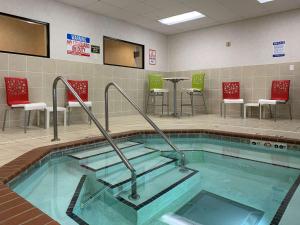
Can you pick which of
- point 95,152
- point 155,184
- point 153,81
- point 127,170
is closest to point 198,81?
point 153,81

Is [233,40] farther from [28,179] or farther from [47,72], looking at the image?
[28,179]

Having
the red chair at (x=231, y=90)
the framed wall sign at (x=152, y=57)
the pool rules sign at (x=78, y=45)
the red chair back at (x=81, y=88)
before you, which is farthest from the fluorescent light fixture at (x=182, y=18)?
the red chair back at (x=81, y=88)

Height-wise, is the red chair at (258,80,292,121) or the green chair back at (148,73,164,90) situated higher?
the green chair back at (148,73,164,90)

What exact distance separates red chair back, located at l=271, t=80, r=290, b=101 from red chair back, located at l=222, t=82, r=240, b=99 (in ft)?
2.81

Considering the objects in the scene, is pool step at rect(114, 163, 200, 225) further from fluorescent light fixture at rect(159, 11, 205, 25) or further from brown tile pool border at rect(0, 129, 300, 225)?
fluorescent light fixture at rect(159, 11, 205, 25)

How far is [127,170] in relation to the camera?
8.95 feet

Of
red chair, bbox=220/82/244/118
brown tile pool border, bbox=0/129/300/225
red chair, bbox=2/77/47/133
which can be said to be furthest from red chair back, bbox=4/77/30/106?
red chair, bbox=220/82/244/118

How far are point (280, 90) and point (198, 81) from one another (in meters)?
2.19

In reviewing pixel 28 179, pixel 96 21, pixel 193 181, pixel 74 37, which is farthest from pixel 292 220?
pixel 96 21

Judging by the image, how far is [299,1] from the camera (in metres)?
5.32

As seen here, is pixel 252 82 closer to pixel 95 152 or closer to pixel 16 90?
pixel 95 152

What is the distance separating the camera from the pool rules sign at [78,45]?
5.46 m

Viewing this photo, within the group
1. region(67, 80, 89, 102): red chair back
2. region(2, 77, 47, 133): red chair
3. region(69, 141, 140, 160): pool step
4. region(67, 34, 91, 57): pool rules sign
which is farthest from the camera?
region(67, 34, 91, 57): pool rules sign

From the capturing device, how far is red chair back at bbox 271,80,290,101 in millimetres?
5777
